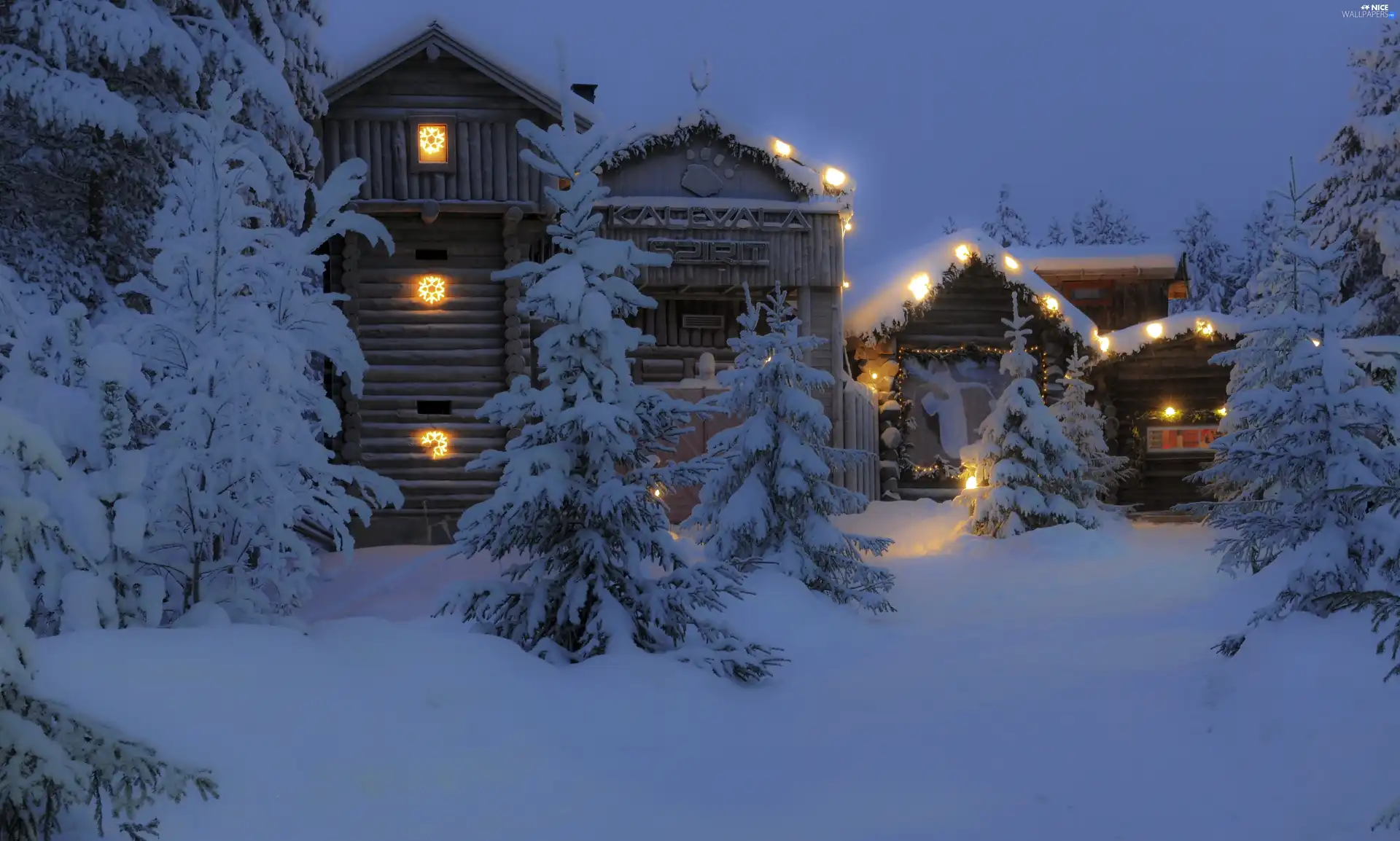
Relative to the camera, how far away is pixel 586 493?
9.27 metres

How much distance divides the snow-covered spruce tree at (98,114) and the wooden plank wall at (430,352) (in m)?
7.25

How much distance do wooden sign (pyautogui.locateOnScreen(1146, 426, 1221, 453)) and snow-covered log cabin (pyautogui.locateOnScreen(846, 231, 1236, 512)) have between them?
0.03m

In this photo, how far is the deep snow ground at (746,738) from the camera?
5531 mm

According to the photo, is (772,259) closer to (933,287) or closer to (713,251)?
(713,251)

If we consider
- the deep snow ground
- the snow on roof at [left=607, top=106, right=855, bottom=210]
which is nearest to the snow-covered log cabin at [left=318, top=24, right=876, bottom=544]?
the snow on roof at [left=607, top=106, right=855, bottom=210]

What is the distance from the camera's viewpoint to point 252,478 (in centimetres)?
766

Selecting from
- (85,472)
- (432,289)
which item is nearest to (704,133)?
(432,289)

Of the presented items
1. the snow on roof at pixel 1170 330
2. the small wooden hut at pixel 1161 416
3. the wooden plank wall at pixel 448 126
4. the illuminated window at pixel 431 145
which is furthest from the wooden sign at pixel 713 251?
the small wooden hut at pixel 1161 416

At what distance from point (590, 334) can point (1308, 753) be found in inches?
235

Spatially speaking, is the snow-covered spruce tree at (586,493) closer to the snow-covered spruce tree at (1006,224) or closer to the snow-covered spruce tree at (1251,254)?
the snow-covered spruce tree at (1251,254)

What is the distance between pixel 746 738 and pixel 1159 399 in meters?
23.9

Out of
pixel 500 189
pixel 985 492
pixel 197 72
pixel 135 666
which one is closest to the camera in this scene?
pixel 135 666

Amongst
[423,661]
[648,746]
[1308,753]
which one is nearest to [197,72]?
[423,661]

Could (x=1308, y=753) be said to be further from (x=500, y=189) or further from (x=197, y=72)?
(x=500, y=189)
